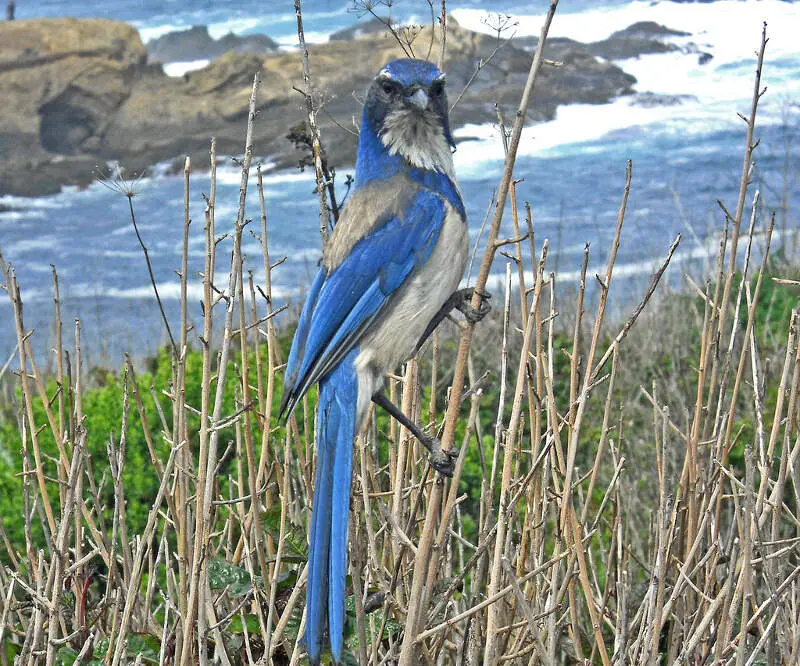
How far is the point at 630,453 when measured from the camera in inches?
183

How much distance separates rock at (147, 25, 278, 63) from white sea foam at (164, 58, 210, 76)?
0.23 feet

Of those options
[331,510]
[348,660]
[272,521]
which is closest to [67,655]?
[272,521]

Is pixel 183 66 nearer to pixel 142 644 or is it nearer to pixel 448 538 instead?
pixel 142 644

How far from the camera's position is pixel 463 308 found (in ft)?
6.15

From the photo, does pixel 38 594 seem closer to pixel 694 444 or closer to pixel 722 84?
pixel 694 444

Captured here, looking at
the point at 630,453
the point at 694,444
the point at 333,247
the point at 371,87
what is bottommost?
the point at 630,453

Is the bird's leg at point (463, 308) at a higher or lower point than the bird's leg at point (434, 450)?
higher

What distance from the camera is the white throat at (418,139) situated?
2.14 meters

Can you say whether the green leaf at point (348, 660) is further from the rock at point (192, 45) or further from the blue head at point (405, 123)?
the rock at point (192, 45)

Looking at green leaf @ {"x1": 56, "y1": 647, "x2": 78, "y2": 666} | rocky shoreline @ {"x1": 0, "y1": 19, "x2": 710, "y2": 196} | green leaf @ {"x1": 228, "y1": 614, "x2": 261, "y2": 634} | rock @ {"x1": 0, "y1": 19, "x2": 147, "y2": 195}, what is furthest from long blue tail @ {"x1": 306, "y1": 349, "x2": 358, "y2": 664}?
rock @ {"x1": 0, "y1": 19, "x2": 147, "y2": 195}

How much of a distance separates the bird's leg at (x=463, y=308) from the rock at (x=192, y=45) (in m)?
10.9

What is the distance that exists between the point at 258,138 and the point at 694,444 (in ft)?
30.0

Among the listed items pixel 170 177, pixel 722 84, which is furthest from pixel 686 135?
pixel 170 177

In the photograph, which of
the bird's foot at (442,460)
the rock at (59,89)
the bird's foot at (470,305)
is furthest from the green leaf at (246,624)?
the rock at (59,89)
